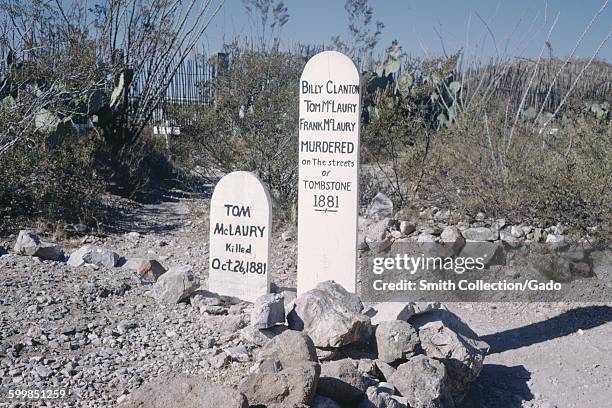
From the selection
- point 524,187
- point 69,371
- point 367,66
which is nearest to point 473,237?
point 524,187

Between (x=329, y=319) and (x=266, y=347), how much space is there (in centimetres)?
47

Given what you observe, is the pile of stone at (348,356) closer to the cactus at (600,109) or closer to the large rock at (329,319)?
the large rock at (329,319)

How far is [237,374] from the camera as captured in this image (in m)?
3.88

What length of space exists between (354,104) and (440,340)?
1687 millimetres

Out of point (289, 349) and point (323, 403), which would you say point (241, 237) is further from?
point (323, 403)

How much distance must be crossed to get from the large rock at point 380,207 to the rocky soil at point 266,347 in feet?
8.34

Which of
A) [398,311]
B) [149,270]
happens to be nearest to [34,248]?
[149,270]

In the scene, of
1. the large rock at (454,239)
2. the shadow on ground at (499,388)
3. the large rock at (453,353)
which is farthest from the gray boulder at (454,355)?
the large rock at (454,239)

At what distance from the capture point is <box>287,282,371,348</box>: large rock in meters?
4.09

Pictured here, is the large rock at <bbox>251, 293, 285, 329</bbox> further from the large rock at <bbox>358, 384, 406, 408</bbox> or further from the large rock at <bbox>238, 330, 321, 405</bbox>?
the large rock at <bbox>358, 384, 406, 408</bbox>

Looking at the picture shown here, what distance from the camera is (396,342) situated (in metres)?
4.12

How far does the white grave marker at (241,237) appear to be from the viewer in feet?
16.7

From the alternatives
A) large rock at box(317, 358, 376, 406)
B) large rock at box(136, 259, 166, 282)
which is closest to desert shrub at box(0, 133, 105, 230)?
large rock at box(136, 259, 166, 282)

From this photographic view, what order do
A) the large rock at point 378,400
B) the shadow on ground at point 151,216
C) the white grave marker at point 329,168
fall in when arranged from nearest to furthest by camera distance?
the large rock at point 378,400, the white grave marker at point 329,168, the shadow on ground at point 151,216
